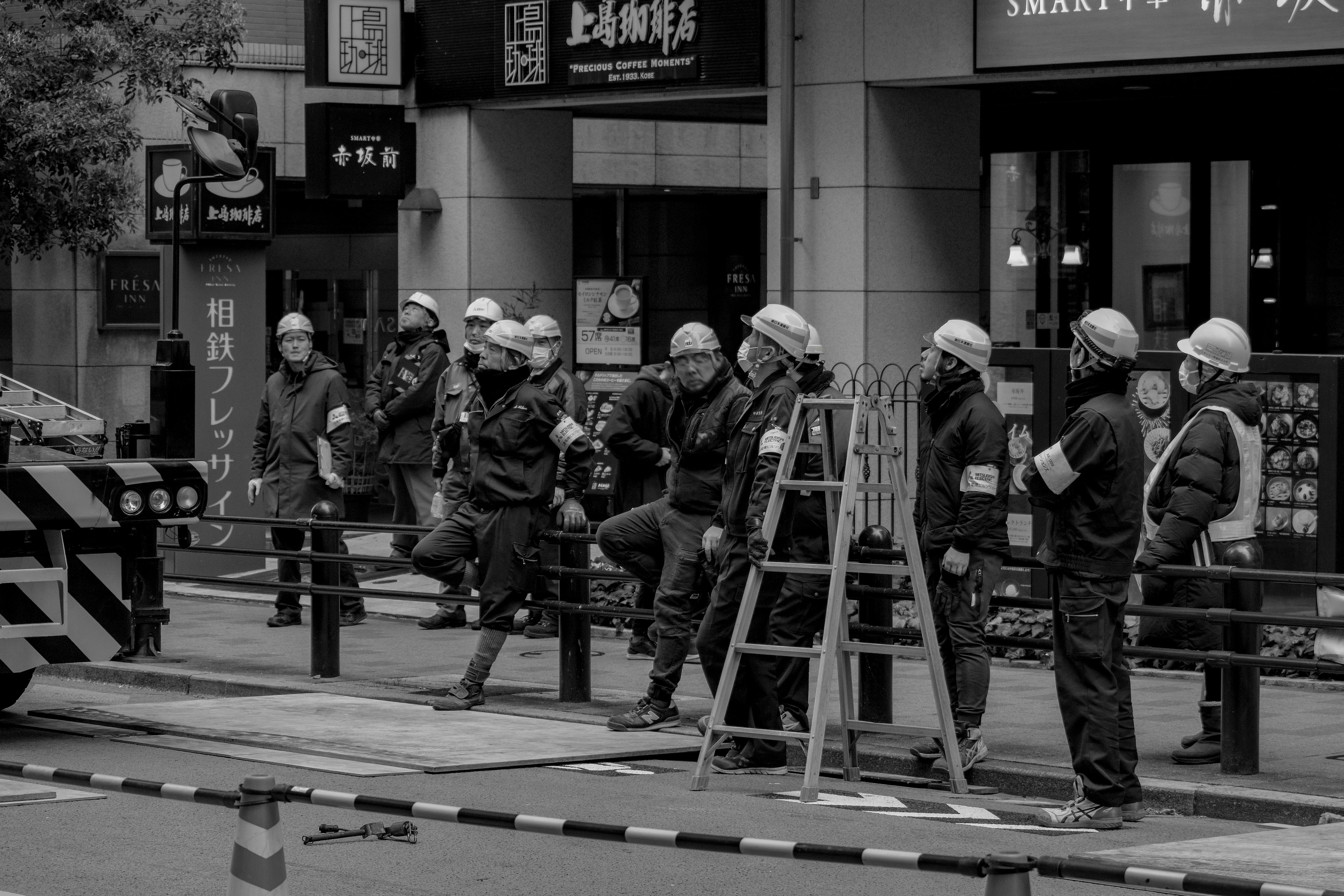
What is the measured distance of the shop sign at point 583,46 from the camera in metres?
15.9

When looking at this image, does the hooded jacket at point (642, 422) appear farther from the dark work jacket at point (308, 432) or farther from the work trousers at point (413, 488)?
the work trousers at point (413, 488)

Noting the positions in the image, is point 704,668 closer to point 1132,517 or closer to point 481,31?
point 1132,517

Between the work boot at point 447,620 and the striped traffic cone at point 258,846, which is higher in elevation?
the striped traffic cone at point 258,846

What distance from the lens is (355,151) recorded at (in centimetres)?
1761

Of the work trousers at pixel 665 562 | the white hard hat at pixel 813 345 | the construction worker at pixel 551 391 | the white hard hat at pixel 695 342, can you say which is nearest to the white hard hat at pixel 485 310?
the construction worker at pixel 551 391

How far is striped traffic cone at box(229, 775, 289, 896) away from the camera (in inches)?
209

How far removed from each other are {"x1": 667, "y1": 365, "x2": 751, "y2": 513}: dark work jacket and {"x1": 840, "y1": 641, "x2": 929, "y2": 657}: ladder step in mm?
1002

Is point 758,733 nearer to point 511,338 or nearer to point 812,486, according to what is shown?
point 812,486

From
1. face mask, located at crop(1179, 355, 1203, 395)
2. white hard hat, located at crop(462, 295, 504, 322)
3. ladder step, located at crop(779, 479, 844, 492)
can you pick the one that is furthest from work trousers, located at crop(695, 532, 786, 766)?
white hard hat, located at crop(462, 295, 504, 322)

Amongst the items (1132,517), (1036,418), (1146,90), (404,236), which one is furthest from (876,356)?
(1132,517)

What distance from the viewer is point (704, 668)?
31.7 feet

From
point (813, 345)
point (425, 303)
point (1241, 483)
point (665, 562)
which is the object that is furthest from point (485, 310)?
point (1241, 483)

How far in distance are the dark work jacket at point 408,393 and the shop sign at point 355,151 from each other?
10.7 ft

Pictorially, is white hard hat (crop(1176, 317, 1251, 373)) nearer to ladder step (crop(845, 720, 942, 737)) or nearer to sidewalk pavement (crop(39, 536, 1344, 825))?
sidewalk pavement (crop(39, 536, 1344, 825))
